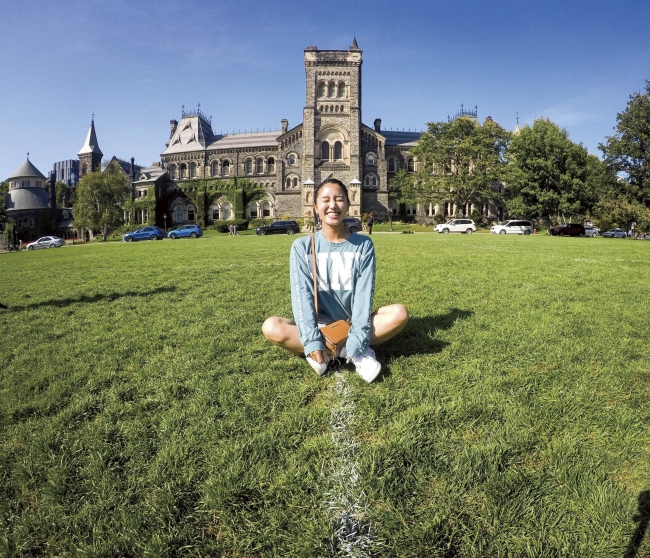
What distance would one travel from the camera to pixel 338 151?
50562mm

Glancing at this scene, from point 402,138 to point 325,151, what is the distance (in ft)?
53.1

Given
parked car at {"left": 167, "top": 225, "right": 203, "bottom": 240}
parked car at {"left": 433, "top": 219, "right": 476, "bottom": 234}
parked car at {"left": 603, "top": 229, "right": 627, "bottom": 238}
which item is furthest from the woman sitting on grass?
parked car at {"left": 603, "top": 229, "right": 627, "bottom": 238}

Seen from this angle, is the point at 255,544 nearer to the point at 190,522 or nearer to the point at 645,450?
the point at 190,522

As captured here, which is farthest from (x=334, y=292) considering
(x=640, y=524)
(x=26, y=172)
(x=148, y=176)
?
(x=26, y=172)

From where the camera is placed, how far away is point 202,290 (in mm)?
7496

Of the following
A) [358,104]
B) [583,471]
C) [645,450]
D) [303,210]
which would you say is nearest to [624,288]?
[645,450]

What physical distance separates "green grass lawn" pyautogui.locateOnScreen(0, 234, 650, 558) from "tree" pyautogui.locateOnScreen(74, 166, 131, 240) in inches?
1935

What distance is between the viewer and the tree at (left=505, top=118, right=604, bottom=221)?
143 ft

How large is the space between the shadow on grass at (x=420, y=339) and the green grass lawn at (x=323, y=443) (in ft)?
0.12

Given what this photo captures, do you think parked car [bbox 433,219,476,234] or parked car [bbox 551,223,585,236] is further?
parked car [bbox 433,219,476,234]

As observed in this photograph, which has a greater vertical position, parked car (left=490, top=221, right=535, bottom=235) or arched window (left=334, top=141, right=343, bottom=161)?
arched window (left=334, top=141, right=343, bottom=161)

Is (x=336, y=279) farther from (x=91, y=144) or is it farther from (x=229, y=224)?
(x=91, y=144)

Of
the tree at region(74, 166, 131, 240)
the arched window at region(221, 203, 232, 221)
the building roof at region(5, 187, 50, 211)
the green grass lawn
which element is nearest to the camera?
the green grass lawn

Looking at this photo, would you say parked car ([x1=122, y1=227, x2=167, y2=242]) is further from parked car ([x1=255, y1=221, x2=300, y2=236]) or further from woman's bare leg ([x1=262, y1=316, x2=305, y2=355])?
woman's bare leg ([x1=262, y1=316, x2=305, y2=355])
